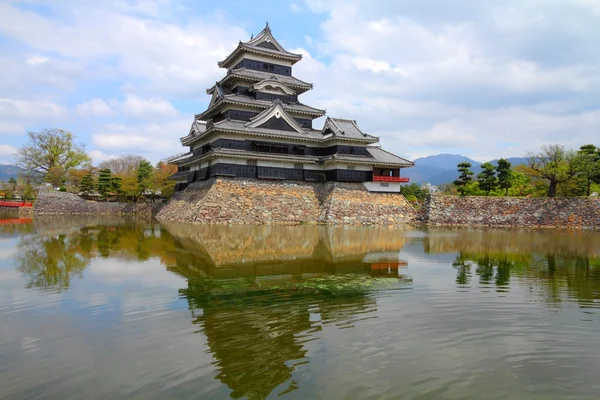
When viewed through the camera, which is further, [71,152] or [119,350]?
[71,152]

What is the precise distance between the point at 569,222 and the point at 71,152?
53109mm

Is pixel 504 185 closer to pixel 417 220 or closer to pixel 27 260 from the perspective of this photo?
pixel 417 220

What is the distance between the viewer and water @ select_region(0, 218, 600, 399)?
167 inches

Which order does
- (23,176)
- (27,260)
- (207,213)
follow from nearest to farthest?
(27,260)
(207,213)
(23,176)

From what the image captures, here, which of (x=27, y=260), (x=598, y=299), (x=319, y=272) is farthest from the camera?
(x=27, y=260)

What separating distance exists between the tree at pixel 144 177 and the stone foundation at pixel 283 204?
11756mm

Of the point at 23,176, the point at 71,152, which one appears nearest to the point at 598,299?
the point at 71,152

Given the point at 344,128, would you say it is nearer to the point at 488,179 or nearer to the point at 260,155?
the point at 260,155

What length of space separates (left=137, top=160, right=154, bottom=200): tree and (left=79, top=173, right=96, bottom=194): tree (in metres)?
5.07

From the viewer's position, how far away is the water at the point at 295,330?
4238 mm

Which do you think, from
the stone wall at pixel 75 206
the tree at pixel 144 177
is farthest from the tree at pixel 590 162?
the tree at pixel 144 177

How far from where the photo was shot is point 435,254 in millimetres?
14234

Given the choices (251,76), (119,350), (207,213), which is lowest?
(119,350)

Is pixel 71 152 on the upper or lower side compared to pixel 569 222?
upper
